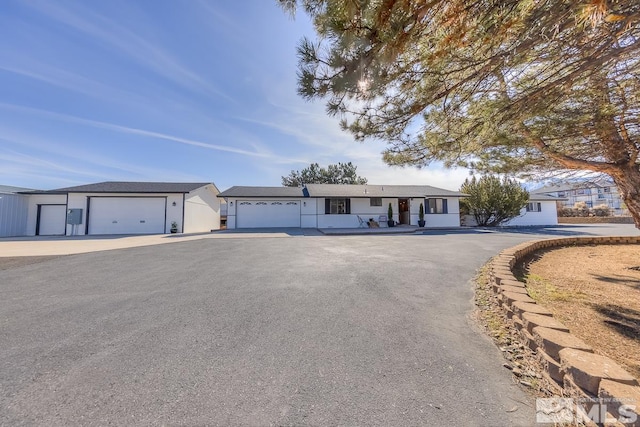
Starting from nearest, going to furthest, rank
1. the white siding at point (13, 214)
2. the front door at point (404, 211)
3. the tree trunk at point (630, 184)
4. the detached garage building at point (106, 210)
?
1. the tree trunk at point (630, 184)
2. the white siding at point (13, 214)
3. the detached garage building at point (106, 210)
4. the front door at point (404, 211)

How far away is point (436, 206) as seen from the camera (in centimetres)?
→ 2039

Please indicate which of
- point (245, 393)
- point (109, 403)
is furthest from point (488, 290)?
point (109, 403)

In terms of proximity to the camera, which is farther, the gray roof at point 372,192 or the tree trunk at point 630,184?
the gray roof at point 372,192

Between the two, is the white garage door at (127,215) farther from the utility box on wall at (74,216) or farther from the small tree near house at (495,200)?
the small tree near house at (495,200)

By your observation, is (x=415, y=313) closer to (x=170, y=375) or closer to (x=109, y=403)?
(x=170, y=375)

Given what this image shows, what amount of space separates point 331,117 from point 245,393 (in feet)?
11.8

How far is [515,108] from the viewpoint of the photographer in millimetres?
4148

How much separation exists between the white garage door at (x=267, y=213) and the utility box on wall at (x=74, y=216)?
30.0ft

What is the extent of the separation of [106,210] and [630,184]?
2303 centimetres

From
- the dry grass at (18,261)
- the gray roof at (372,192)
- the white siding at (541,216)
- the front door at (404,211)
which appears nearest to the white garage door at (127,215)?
the dry grass at (18,261)

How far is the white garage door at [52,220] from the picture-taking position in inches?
623

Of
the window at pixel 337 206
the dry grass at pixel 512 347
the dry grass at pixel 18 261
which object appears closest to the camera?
the dry grass at pixel 512 347

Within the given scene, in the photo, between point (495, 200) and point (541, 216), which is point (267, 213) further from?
point (541, 216)

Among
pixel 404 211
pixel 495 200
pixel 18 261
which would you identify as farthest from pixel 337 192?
pixel 18 261
